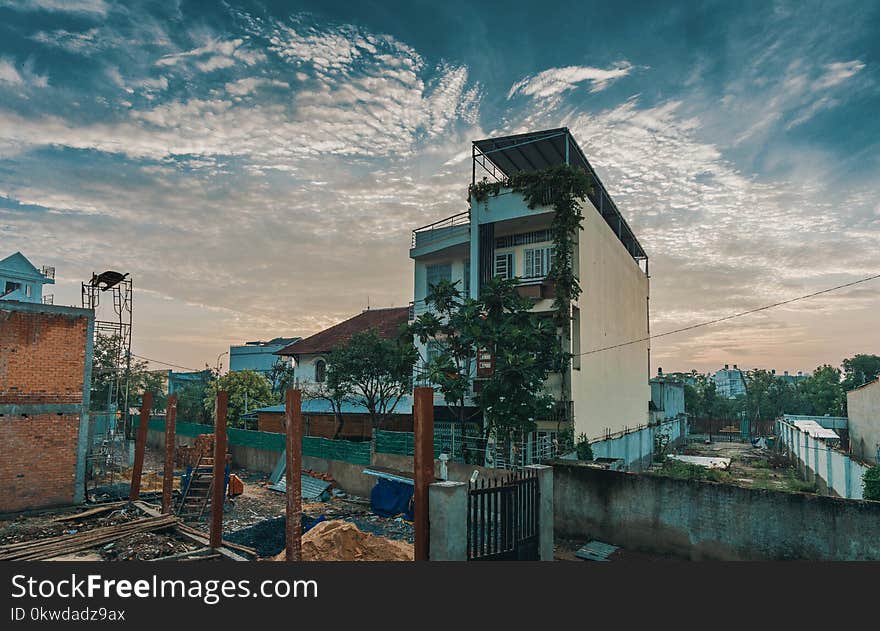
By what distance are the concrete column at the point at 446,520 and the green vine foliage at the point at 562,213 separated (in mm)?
14842

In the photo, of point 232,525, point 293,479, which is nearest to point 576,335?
point 232,525

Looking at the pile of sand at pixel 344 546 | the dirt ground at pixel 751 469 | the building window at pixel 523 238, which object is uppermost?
the building window at pixel 523 238

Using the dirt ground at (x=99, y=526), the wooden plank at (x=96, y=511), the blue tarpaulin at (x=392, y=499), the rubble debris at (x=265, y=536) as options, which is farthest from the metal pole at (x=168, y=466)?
the blue tarpaulin at (x=392, y=499)

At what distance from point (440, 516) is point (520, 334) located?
11.5m

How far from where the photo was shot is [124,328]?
25062mm

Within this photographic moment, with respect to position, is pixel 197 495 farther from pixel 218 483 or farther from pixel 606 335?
pixel 606 335

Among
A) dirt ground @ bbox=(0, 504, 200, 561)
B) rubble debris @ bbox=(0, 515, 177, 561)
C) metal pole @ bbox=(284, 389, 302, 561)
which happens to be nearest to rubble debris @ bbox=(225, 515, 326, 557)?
dirt ground @ bbox=(0, 504, 200, 561)

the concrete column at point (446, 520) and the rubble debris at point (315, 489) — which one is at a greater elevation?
the concrete column at point (446, 520)

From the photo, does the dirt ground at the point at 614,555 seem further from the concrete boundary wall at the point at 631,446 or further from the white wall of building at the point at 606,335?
the concrete boundary wall at the point at 631,446

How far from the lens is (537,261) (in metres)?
24.6

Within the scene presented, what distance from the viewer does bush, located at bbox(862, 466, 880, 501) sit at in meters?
16.4

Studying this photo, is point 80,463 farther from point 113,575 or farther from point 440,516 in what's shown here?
point 440,516

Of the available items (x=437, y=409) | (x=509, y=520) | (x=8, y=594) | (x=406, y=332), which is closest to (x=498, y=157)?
(x=406, y=332)

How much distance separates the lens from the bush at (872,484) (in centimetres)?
1642
